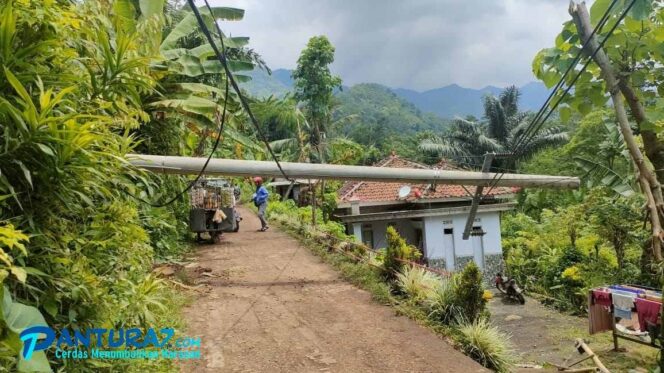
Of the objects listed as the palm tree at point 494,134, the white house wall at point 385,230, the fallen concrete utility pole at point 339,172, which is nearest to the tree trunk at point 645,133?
the fallen concrete utility pole at point 339,172

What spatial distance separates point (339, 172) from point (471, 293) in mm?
2759

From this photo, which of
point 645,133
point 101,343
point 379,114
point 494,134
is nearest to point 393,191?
point 645,133

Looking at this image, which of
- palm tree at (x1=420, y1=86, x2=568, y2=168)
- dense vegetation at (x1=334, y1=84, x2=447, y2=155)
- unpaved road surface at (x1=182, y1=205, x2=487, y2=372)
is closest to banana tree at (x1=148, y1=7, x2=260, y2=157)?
unpaved road surface at (x1=182, y1=205, x2=487, y2=372)

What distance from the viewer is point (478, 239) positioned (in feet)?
56.2

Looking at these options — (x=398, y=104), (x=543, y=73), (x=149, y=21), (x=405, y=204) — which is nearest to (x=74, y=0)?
(x=149, y=21)

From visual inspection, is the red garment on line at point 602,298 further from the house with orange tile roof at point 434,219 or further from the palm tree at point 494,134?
the palm tree at point 494,134

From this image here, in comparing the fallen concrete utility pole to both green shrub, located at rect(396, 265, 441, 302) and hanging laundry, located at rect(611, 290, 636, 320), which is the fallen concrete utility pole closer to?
green shrub, located at rect(396, 265, 441, 302)

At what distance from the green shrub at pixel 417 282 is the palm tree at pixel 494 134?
2120 cm

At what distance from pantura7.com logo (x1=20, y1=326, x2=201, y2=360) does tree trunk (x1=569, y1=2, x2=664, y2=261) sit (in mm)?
5014

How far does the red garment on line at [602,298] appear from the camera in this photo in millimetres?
6355

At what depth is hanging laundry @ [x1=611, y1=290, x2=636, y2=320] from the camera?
19.4 ft

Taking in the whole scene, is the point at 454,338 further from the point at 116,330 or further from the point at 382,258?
the point at 116,330

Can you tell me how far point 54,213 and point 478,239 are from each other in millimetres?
16529

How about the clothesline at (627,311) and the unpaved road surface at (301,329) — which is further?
the clothesline at (627,311)
